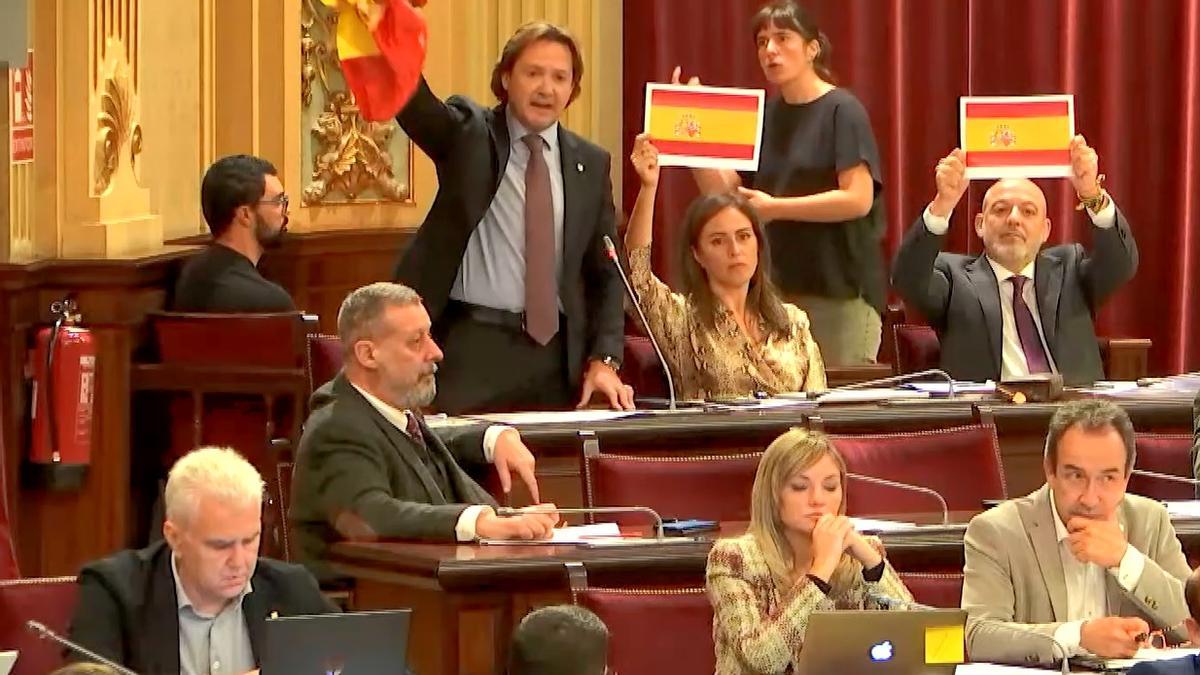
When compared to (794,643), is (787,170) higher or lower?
higher

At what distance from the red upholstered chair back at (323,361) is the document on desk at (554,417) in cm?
54

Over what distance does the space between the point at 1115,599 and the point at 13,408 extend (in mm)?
3325

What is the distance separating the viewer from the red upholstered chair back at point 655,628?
4305 millimetres

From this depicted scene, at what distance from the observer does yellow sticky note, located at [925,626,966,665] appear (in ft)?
12.8

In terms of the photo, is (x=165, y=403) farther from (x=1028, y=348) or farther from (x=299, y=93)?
(x=1028, y=348)

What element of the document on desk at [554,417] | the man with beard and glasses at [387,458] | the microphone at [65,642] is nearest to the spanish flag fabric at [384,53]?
the document on desk at [554,417]

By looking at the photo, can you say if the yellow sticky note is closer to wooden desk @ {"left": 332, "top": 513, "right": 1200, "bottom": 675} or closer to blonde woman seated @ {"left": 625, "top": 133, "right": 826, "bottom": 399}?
wooden desk @ {"left": 332, "top": 513, "right": 1200, "bottom": 675}

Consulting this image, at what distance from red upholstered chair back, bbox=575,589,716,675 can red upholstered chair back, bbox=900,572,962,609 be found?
0.50 meters

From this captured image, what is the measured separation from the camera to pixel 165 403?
7223 mm

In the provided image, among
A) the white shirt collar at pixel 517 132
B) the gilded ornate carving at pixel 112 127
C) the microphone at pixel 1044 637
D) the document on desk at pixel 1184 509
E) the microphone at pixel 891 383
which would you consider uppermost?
the gilded ornate carving at pixel 112 127

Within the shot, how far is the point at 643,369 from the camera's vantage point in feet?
21.8

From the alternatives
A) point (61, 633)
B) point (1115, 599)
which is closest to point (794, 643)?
point (1115, 599)

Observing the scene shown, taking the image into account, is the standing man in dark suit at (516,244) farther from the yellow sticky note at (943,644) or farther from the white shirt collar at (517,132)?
the yellow sticky note at (943,644)

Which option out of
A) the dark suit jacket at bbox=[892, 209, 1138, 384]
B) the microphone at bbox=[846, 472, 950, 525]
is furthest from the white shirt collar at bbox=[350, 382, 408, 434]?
the dark suit jacket at bbox=[892, 209, 1138, 384]
